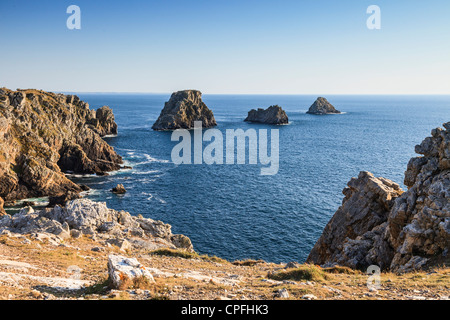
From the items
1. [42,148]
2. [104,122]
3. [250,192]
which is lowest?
[250,192]

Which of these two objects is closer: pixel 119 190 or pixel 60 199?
pixel 60 199

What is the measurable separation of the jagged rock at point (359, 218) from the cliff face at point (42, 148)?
62154mm

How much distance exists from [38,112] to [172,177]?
142 feet

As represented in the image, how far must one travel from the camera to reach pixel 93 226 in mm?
33969

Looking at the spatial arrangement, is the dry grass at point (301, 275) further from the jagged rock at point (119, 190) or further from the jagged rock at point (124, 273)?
the jagged rock at point (119, 190)

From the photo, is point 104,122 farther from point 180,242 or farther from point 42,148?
point 180,242

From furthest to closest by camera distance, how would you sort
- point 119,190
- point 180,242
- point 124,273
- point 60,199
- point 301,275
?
point 119,190 → point 60,199 → point 180,242 → point 301,275 → point 124,273

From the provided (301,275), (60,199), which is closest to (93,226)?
(301,275)

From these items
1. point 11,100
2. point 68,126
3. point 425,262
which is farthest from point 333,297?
point 68,126

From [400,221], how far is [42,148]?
8210 centimetres

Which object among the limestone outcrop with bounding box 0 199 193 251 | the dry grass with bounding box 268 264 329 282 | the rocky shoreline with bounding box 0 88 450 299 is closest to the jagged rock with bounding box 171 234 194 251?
the limestone outcrop with bounding box 0 199 193 251

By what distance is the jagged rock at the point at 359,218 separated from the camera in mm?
35281

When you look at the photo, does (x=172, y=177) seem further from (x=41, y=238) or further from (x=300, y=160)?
(x=41, y=238)

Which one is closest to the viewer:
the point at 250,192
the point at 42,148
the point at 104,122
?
the point at 250,192
